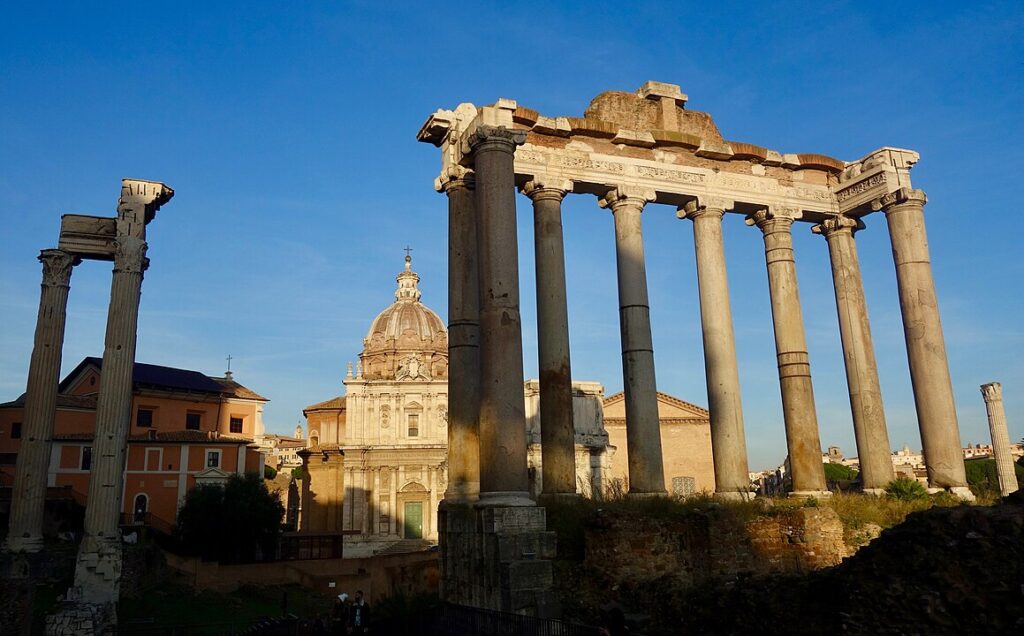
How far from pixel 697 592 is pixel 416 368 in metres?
46.6

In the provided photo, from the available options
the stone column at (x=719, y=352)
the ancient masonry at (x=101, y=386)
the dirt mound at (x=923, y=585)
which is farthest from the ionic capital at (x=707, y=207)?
the ancient masonry at (x=101, y=386)

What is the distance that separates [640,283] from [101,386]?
A: 631 inches

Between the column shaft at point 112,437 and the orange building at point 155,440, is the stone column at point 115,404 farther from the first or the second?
the orange building at point 155,440

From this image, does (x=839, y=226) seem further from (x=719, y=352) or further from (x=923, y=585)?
(x=923, y=585)

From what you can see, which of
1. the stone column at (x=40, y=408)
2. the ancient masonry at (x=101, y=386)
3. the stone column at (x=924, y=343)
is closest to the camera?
the stone column at (x=924, y=343)

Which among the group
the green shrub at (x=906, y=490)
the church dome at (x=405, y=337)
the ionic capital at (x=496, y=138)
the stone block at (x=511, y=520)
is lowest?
the stone block at (x=511, y=520)

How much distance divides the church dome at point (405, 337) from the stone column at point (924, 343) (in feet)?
151

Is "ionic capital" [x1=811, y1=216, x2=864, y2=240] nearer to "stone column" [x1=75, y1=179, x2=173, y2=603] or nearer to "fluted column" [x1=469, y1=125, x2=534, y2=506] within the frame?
"fluted column" [x1=469, y1=125, x2=534, y2=506]

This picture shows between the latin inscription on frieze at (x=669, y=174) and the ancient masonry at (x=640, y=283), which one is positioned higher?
the latin inscription on frieze at (x=669, y=174)

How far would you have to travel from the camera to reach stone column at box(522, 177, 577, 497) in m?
14.4

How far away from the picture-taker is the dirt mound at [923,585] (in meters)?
6.14

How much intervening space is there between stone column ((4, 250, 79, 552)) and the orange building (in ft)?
57.3

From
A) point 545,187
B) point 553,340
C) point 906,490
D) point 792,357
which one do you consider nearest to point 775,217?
point 792,357

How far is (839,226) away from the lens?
18.6m
